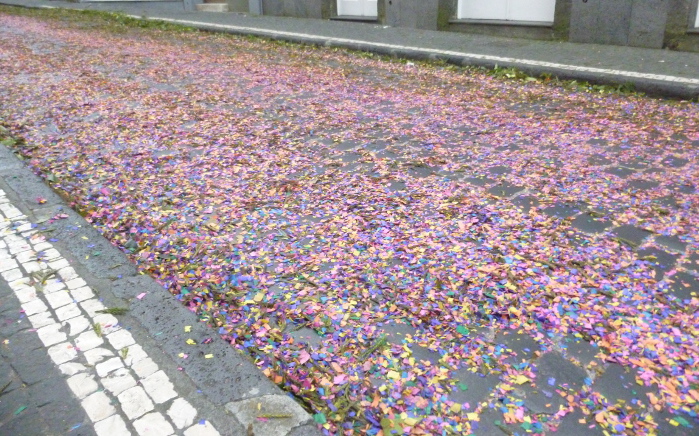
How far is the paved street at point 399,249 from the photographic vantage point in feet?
7.68

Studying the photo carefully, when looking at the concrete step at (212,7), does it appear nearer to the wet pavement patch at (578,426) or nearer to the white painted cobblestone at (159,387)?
the white painted cobblestone at (159,387)

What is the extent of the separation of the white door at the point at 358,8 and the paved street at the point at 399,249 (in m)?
8.26

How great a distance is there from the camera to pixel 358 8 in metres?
14.8

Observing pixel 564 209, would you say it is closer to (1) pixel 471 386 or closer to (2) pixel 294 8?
(1) pixel 471 386

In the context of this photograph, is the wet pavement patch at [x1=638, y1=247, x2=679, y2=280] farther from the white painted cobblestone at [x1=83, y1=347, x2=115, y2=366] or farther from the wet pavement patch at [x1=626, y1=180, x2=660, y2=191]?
the white painted cobblestone at [x1=83, y1=347, x2=115, y2=366]

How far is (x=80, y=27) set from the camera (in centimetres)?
1501

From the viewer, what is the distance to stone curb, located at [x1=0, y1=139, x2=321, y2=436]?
7.33 ft

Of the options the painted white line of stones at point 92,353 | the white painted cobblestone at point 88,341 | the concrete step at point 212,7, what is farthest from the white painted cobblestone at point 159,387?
the concrete step at point 212,7

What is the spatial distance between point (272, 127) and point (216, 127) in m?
0.58

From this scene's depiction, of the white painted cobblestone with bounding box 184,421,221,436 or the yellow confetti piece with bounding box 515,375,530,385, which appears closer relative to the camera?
→ the white painted cobblestone with bounding box 184,421,221,436

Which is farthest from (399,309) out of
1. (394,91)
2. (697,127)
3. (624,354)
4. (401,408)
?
(394,91)

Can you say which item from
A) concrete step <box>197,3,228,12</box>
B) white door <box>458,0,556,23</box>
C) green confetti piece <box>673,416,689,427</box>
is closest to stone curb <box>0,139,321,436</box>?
green confetti piece <box>673,416,689,427</box>

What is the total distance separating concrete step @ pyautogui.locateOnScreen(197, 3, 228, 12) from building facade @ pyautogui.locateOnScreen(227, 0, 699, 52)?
475 centimetres

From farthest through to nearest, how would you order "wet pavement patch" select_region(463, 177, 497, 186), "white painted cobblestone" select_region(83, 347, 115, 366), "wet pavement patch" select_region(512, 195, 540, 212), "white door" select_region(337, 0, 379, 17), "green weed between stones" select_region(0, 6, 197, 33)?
"green weed between stones" select_region(0, 6, 197, 33) < "white door" select_region(337, 0, 379, 17) < "wet pavement patch" select_region(463, 177, 497, 186) < "wet pavement patch" select_region(512, 195, 540, 212) < "white painted cobblestone" select_region(83, 347, 115, 366)
